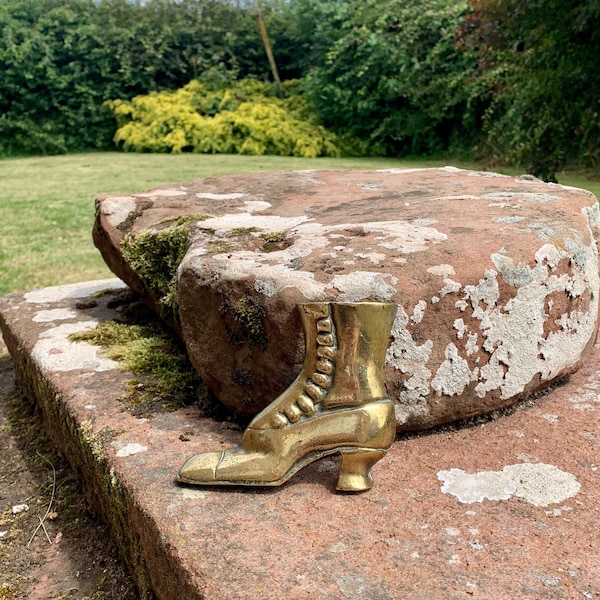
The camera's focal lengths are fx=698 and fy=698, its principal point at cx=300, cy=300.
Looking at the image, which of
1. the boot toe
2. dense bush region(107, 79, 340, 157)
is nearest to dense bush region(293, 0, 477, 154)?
Answer: dense bush region(107, 79, 340, 157)

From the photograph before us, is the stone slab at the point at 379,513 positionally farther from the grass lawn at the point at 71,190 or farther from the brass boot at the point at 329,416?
the grass lawn at the point at 71,190

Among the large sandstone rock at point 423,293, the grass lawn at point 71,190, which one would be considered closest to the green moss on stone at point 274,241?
the large sandstone rock at point 423,293

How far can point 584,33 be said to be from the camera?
17.0 feet

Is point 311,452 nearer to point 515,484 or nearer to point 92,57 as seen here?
point 515,484

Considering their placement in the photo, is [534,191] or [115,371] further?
[534,191]

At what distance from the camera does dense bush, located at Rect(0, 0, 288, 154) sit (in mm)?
12422

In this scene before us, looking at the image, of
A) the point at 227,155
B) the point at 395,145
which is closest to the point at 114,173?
the point at 227,155

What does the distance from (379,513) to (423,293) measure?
1.44 ft

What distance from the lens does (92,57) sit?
12789 millimetres

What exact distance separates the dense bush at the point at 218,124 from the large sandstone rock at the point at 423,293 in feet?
31.0

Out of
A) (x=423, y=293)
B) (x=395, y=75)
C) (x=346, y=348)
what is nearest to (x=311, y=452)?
(x=346, y=348)

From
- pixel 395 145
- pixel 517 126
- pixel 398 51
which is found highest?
pixel 398 51

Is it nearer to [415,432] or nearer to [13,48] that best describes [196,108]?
[13,48]

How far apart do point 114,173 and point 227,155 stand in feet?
8.39
